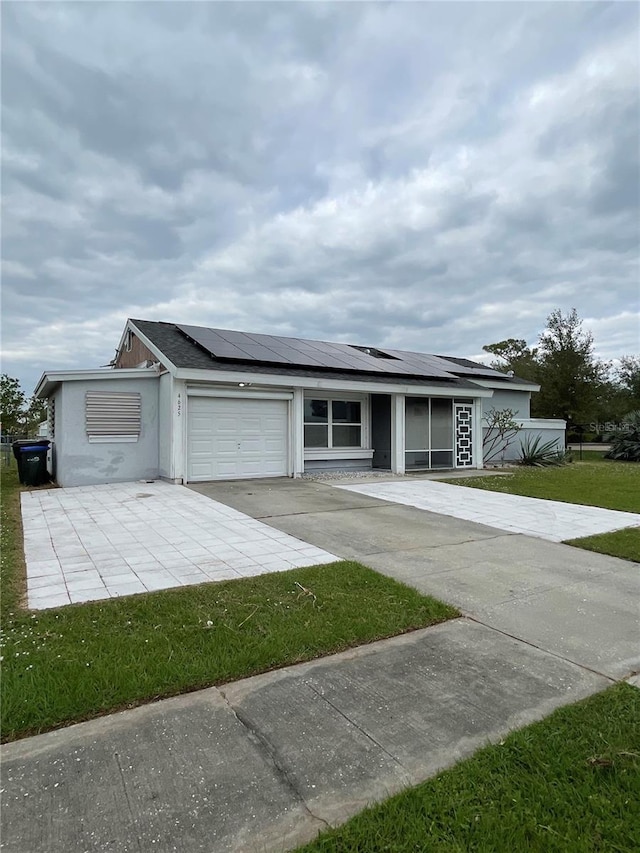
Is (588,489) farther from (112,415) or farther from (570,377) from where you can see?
(570,377)

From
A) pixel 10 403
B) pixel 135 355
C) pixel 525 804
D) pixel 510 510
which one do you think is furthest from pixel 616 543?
pixel 10 403

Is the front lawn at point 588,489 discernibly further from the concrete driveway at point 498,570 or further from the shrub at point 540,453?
the shrub at point 540,453

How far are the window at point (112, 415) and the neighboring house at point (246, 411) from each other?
0.02 metres

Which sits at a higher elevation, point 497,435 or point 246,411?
point 246,411

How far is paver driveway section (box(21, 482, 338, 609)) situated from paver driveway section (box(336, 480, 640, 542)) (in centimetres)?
338

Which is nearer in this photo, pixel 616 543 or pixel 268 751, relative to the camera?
pixel 268 751

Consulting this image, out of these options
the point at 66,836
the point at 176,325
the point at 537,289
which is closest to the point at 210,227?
the point at 176,325

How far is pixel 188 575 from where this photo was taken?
455cm

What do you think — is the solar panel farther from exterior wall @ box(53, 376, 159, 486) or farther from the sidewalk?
the sidewalk

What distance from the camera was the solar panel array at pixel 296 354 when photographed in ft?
41.1

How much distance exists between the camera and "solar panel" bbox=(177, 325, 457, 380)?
1252cm

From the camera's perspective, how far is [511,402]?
69.1 ft

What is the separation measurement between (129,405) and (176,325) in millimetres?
4454

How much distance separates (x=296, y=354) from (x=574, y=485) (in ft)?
27.7
